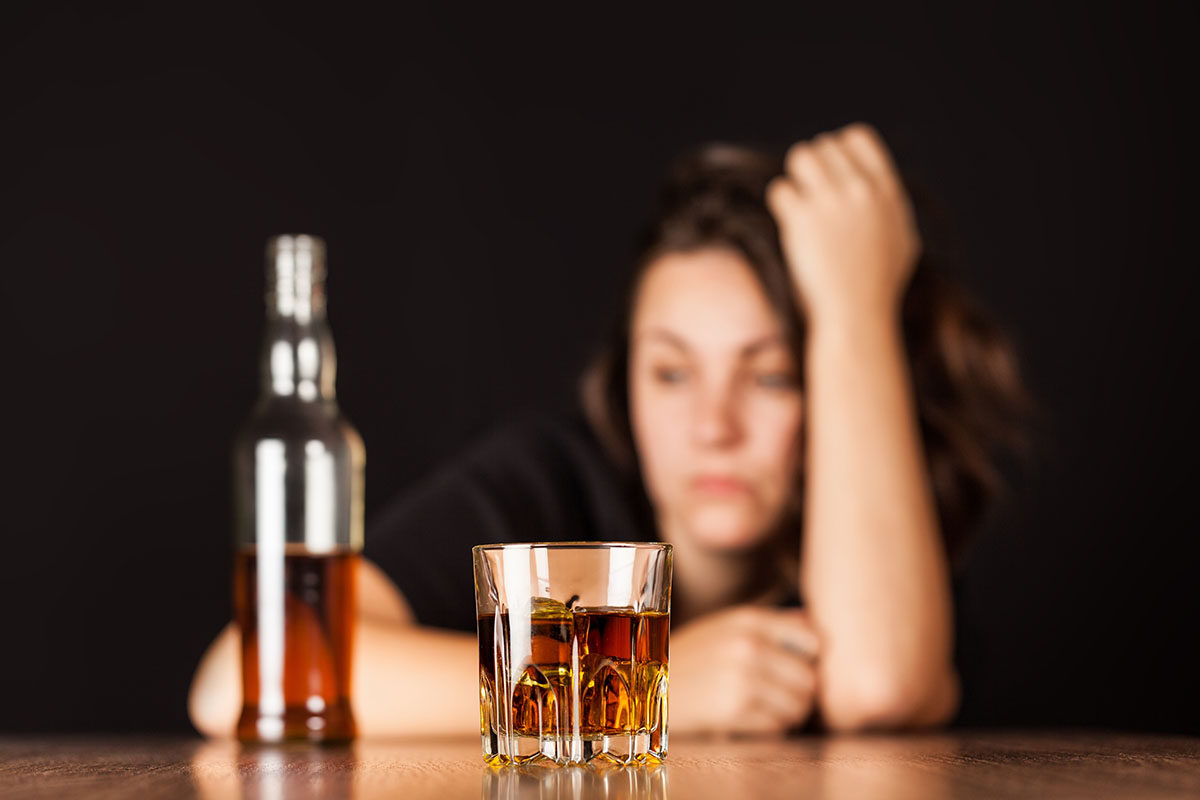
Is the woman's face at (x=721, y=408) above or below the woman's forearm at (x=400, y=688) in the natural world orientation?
above

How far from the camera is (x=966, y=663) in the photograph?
6.27 feet

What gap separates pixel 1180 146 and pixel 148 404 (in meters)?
1.90

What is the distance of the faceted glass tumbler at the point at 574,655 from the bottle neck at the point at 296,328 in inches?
12.9

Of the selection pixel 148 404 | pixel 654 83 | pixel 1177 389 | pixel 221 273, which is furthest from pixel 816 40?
pixel 148 404

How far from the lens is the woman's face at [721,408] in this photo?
5.21 feet

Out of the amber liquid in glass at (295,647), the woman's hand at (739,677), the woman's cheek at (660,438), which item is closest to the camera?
the amber liquid in glass at (295,647)

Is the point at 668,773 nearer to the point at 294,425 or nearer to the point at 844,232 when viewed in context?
the point at 294,425

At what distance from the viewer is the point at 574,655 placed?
2.07ft

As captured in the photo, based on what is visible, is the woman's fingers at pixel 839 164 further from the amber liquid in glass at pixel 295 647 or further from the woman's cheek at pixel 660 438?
the amber liquid in glass at pixel 295 647

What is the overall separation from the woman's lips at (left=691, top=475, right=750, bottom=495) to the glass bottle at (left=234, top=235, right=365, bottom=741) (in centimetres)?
71

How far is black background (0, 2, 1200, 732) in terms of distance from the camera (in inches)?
88.1

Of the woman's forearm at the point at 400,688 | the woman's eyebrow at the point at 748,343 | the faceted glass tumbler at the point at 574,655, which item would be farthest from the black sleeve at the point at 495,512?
the faceted glass tumbler at the point at 574,655

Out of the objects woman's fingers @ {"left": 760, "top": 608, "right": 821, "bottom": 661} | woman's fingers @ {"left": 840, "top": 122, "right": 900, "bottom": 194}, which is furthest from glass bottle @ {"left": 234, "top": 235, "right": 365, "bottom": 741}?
woman's fingers @ {"left": 840, "top": 122, "right": 900, "bottom": 194}

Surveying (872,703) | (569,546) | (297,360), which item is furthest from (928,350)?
(569,546)
